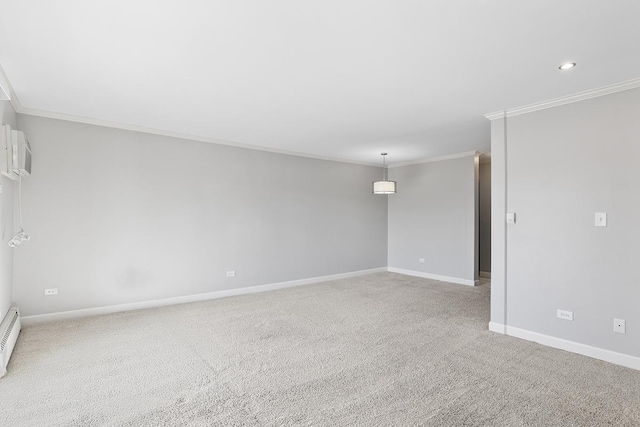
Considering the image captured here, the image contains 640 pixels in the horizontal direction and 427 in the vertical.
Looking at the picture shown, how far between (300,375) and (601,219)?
3.09 m

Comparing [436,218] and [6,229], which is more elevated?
[436,218]

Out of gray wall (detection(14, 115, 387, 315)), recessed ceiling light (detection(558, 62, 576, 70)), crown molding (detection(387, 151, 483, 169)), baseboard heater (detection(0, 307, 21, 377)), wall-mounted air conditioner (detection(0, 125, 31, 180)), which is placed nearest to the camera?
recessed ceiling light (detection(558, 62, 576, 70))

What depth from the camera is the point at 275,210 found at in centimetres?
581

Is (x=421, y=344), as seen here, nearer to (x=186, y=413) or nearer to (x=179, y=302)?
(x=186, y=413)

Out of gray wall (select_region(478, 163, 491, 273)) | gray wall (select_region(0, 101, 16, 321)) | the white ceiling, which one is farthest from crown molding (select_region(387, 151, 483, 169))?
gray wall (select_region(0, 101, 16, 321))

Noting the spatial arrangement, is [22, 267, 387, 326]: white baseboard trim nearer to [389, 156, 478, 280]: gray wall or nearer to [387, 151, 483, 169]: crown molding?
[389, 156, 478, 280]: gray wall

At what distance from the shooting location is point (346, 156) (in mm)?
6547

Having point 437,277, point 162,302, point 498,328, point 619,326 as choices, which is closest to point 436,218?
point 437,277

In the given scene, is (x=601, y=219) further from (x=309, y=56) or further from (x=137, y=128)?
(x=137, y=128)

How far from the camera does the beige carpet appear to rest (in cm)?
212

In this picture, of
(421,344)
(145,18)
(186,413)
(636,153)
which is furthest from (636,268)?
(145,18)

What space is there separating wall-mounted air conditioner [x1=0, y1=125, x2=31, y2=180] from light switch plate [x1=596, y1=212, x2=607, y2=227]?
5.65 meters

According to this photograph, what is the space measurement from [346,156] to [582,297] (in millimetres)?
4437

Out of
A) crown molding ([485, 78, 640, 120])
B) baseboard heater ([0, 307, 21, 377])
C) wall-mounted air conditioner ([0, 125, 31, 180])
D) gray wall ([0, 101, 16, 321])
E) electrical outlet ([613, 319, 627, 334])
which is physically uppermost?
crown molding ([485, 78, 640, 120])
